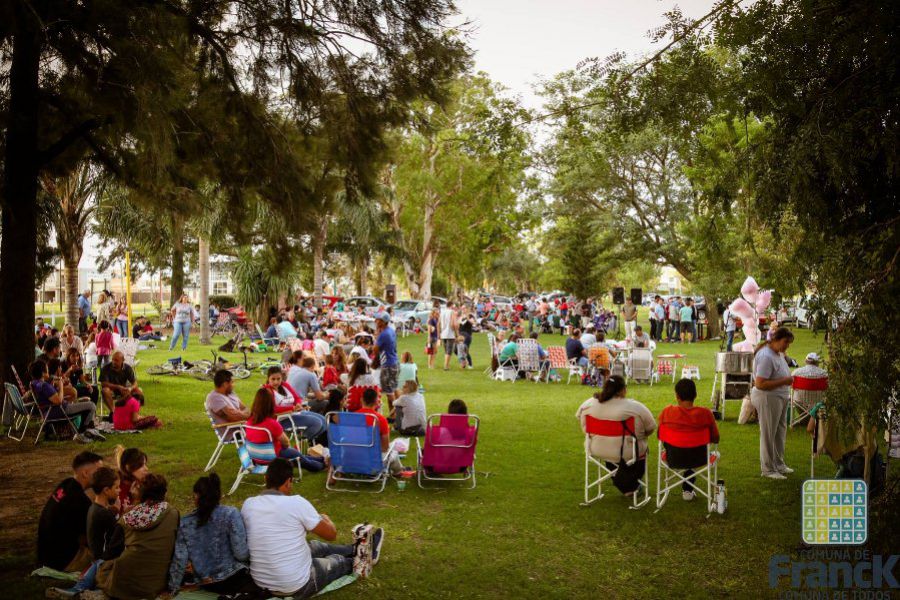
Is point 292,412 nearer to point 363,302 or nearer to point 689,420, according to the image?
point 689,420

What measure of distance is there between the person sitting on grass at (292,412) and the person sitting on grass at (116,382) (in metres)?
3.04

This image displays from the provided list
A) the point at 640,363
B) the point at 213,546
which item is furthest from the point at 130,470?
the point at 640,363

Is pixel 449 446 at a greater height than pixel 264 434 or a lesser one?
lesser

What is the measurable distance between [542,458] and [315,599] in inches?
177

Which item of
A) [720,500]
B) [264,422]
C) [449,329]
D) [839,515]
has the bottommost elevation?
[720,500]

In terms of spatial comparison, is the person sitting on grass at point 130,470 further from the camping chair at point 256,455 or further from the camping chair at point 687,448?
the camping chair at point 687,448

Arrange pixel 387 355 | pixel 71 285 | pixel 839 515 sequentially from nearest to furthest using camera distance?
pixel 839 515 → pixel 387 355 → pixel 71 285

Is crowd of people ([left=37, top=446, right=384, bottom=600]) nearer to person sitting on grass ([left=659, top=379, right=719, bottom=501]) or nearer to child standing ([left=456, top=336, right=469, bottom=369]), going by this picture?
person sitting on grass ([left=659, top=379, right=719, bottom=501])

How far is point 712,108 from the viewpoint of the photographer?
738 cm

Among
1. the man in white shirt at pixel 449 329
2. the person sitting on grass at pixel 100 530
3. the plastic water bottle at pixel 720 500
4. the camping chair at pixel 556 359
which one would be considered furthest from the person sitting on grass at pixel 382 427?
the man in white shirt at pixel 449 329

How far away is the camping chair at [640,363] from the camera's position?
15.2 meters

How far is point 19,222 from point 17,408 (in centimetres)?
262

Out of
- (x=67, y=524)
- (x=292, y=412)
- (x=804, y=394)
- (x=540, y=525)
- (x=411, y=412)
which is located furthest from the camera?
(x=804, y=394)

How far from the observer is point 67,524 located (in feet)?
17.3
